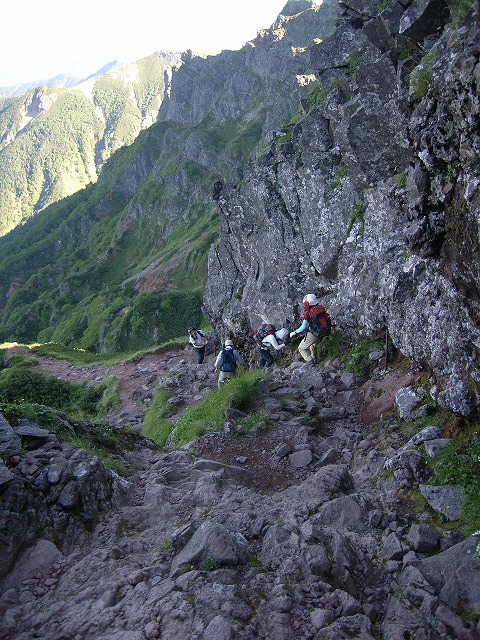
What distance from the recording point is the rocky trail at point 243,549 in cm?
515

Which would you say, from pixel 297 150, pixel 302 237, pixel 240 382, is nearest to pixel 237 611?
pixel 240 382

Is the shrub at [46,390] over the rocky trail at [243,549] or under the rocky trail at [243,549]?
under

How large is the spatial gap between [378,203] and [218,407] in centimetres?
872

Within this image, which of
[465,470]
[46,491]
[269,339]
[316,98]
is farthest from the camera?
[316,98]

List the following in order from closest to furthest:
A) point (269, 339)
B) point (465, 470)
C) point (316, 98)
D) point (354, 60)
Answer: point (465, 470)
point (269, 339)
point (354, 60)
point (316, 98)

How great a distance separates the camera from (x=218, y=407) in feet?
40.3

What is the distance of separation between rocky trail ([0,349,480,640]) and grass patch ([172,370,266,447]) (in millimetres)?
1294

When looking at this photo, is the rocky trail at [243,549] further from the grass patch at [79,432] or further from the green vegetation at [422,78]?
the green vegetation at [422,78]

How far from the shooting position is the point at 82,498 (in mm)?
7410

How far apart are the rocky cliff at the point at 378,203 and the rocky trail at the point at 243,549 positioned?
2.53m

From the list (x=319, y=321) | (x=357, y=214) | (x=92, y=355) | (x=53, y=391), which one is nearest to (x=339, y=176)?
(x=357, y=214)

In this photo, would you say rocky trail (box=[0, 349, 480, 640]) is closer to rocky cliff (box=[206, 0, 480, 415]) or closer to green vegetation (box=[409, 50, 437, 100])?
rocky cliff (box=[206, 0, 480, 415])

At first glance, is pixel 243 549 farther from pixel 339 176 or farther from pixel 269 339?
pixel 339 176

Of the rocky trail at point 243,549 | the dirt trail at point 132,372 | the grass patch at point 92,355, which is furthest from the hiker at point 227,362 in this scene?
the grass patch at point 92,355
